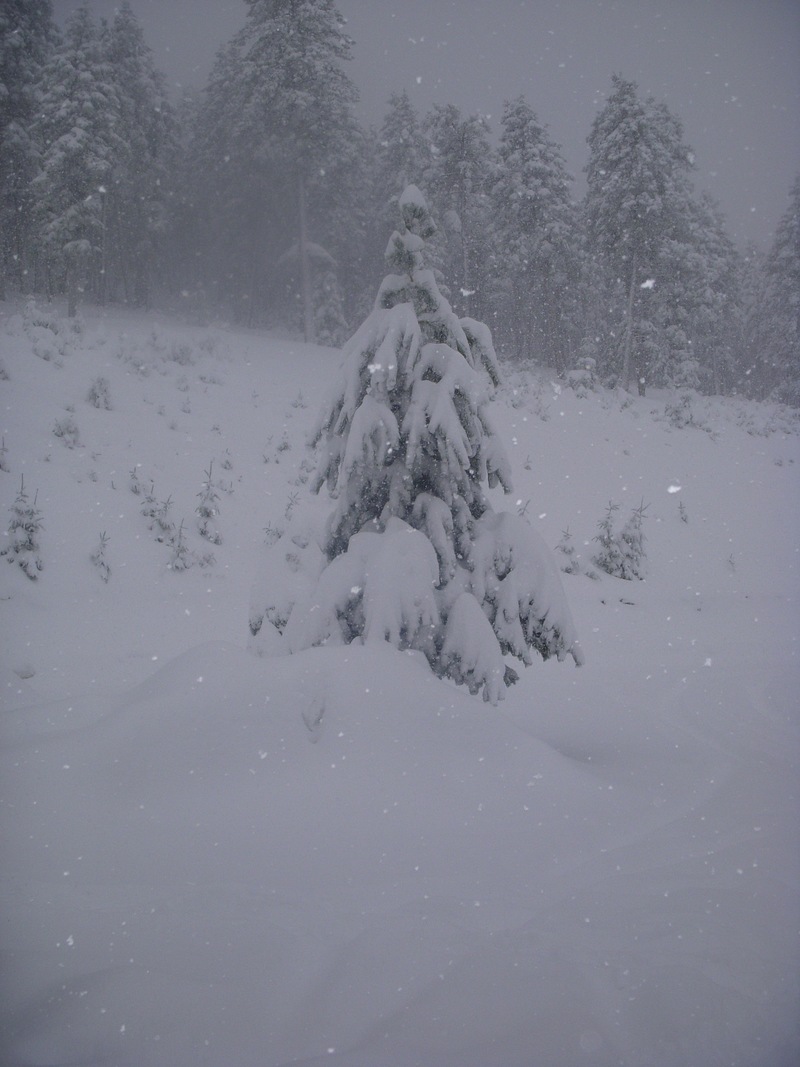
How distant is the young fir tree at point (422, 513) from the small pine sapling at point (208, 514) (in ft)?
16.6

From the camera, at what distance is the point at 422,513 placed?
183 inches

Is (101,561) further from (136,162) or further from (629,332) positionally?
(136,162)

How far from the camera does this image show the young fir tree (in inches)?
164

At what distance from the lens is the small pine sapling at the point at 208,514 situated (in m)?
9.48

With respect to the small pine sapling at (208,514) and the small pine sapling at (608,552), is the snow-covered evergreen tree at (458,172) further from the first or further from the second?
the small pine sapling at (208,514)

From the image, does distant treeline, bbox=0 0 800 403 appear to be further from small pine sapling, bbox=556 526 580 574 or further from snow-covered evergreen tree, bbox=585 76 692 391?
small pine sapling, bbox=556 526 580 574

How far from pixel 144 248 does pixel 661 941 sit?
4431 cm

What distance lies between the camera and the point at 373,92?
28688mm

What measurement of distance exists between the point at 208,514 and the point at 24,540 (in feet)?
9.20

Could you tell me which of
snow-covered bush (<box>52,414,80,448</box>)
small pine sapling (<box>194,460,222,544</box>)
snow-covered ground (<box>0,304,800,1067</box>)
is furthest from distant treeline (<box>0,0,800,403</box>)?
snow-covered ground (<box>0,304,800,1067</box>)

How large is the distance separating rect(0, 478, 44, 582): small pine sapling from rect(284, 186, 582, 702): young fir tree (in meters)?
4.74

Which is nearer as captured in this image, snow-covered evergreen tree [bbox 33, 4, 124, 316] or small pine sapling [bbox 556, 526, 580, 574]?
small pine sapling [bbox 556, 526, 580, 574]

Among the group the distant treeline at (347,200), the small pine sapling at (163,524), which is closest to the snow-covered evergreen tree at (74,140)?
the distant treeline at (347,200)

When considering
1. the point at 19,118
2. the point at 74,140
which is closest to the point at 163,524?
the point at 19,118
